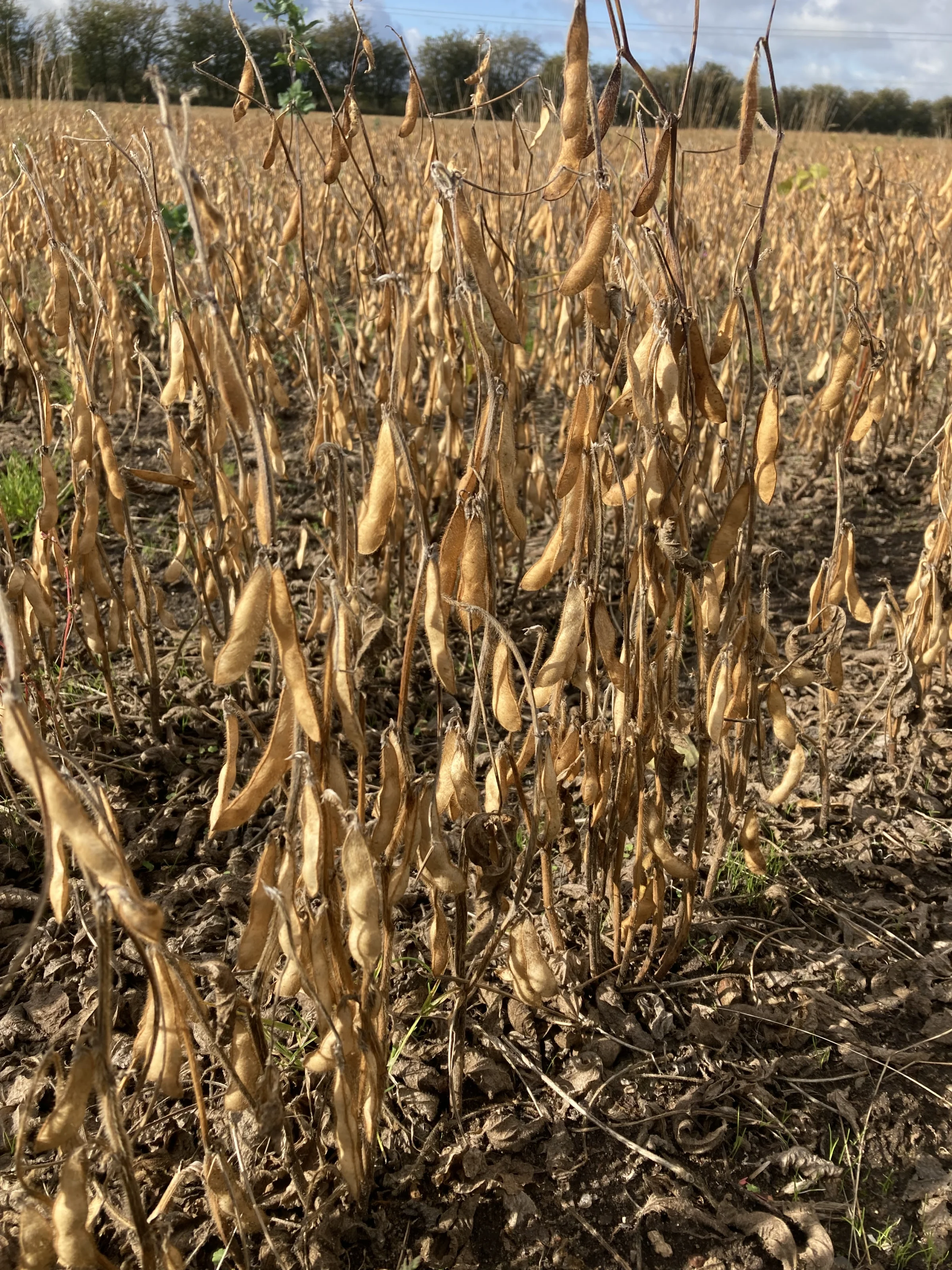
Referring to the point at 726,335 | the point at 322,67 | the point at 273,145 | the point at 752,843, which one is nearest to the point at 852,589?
the point at 752,843

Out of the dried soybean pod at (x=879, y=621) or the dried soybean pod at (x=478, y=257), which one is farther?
the dried soybean pod at (x=879, y=621)

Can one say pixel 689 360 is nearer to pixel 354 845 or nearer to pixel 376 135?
pixel 354 845

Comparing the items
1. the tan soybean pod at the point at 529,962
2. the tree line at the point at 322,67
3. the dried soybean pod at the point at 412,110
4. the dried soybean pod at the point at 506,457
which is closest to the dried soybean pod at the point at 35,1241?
the tan soybean pod at the point at 529,962

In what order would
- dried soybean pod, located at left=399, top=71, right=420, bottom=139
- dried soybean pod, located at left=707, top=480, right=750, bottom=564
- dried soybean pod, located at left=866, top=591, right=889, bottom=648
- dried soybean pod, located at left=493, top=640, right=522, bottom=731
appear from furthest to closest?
dried soybean pod, located at left=866, top=591, right=889, bottom=648, dried soybean pod, located at left=399, top=71, right=420, bottom=139, dried soybean pod, located at left=707, top=480, right=750, bottom=564, dried soybean pod, located at left=493, top=640, right=522, bottom=731

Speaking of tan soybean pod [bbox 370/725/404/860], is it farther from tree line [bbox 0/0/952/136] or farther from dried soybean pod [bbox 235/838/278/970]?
tree line [bbox 0/0/952/136]

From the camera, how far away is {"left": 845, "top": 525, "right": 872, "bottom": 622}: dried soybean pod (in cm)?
159

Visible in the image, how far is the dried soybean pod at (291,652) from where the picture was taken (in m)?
0.78

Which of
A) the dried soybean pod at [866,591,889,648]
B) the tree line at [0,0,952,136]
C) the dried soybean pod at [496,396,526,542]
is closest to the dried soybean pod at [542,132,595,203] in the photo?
the dried soybean pod at [496,396,526,542]

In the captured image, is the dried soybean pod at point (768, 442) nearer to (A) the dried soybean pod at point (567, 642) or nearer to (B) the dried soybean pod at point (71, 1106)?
(A) the dried soybean pod at point (567, 642)

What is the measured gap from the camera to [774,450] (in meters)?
1.20

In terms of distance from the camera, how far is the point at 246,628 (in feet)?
2.59

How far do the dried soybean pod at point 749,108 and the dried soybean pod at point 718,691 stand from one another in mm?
611

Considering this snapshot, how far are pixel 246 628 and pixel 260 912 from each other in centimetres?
30

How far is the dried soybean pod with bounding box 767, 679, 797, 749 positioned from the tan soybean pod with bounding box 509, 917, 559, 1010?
54 centimetres
